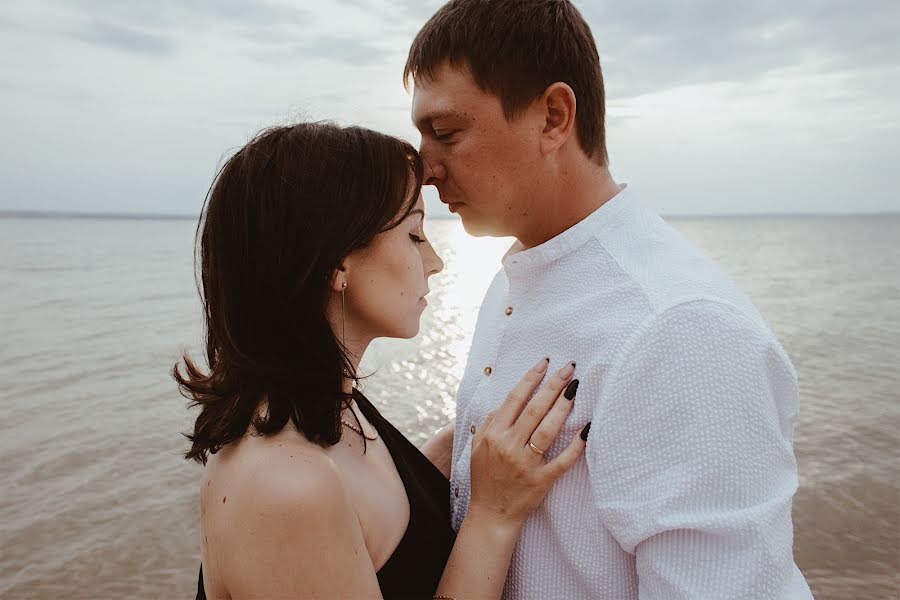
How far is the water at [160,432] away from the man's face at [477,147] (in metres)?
4.42

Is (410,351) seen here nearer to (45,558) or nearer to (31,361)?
(31,361)

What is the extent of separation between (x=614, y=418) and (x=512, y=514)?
45 centimetres

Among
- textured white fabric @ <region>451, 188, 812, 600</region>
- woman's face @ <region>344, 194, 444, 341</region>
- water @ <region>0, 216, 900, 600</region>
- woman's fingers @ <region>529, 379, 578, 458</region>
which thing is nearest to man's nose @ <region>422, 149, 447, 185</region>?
woman's face @ <region>344, 194, 444, 341</region>

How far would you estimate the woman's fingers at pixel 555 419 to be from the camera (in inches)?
78.0

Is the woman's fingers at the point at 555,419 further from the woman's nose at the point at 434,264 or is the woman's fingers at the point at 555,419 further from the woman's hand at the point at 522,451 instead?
the woman's nose at the point at 434,264

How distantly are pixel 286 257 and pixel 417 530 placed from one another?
96cm

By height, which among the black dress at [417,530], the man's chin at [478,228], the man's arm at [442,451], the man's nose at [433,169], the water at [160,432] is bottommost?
the water at [160,432]

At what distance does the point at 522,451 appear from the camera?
6.64ft

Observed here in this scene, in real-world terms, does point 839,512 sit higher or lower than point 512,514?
lower

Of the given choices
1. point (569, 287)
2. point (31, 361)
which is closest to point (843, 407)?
point (569, 287)

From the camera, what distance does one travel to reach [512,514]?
208 cm

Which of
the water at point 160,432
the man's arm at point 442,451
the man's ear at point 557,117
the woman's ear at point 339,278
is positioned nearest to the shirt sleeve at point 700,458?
the man's ear at point 557,117

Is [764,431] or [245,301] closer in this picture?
[764,431]

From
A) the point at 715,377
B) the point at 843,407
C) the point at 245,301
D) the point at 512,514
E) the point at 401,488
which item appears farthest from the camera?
the point at 843,407
